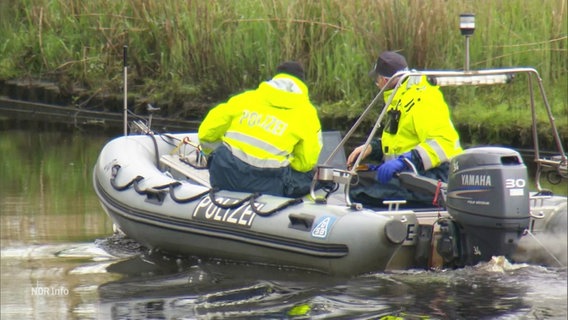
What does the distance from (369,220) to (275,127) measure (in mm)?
1044

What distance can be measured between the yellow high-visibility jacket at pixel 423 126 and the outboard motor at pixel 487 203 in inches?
21.3

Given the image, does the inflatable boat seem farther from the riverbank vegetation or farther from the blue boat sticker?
the riverbank vegetation

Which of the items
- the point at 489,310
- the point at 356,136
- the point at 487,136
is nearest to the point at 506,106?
the point at 487,136

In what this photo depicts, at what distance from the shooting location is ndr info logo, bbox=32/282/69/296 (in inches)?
300

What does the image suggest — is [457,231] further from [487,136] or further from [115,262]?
[487,136]

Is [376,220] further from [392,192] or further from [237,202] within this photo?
[237,202]

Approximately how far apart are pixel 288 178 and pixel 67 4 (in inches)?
388

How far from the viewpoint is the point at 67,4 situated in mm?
17703

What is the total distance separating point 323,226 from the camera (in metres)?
7.75

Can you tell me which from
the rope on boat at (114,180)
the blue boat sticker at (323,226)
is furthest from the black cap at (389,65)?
the rope on boat at (114,180)

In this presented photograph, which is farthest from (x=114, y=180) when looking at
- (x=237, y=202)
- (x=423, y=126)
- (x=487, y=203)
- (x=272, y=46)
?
(x=272, y=46)

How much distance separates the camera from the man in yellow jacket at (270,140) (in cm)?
836

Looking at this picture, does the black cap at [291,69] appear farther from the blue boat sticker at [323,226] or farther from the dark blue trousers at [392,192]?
the blue boat sticker at [323,226]

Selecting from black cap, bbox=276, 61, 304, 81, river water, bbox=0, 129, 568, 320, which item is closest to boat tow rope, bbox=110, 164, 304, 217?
river water, bbox=0, 129, 568, 320
